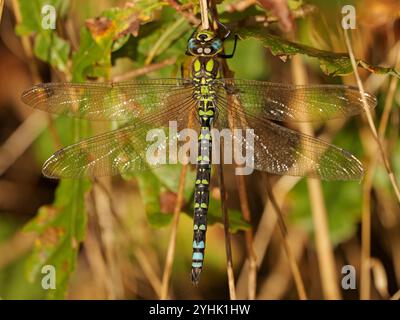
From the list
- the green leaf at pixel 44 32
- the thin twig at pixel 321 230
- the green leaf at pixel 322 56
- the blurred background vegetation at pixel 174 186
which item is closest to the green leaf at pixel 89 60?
the blurred background vegetation at pixel 174 186

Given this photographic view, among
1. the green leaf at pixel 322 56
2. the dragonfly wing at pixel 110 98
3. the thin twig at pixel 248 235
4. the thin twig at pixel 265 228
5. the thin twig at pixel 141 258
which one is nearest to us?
the green leaf at pixel 322 56

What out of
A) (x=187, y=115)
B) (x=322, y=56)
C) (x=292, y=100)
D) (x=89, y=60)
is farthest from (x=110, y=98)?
(x=322, y=56)

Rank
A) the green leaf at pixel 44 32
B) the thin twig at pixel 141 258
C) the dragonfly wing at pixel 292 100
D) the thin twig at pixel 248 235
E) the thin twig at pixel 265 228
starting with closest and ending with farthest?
1. the dragonfly wing at pixel 292 100
2. the thin twig at pixel 248 235
3. the green leaf at pixel 44 32
4. the thin twig at pixel 141 258
5. the thin twig at pixel 265 228

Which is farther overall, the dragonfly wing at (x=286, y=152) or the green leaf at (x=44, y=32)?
the green leaf at (x=44, y=32)

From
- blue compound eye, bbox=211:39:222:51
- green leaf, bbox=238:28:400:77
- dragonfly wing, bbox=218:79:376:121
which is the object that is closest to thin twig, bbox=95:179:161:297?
dragonfly wing, bbox=218:79:376:121

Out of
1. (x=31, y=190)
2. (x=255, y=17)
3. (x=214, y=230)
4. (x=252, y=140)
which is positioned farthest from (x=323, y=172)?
(x=31, y=190)

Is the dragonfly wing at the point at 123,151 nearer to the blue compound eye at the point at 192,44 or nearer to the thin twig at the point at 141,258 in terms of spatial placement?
the blue compound eye at the point at 192,44
